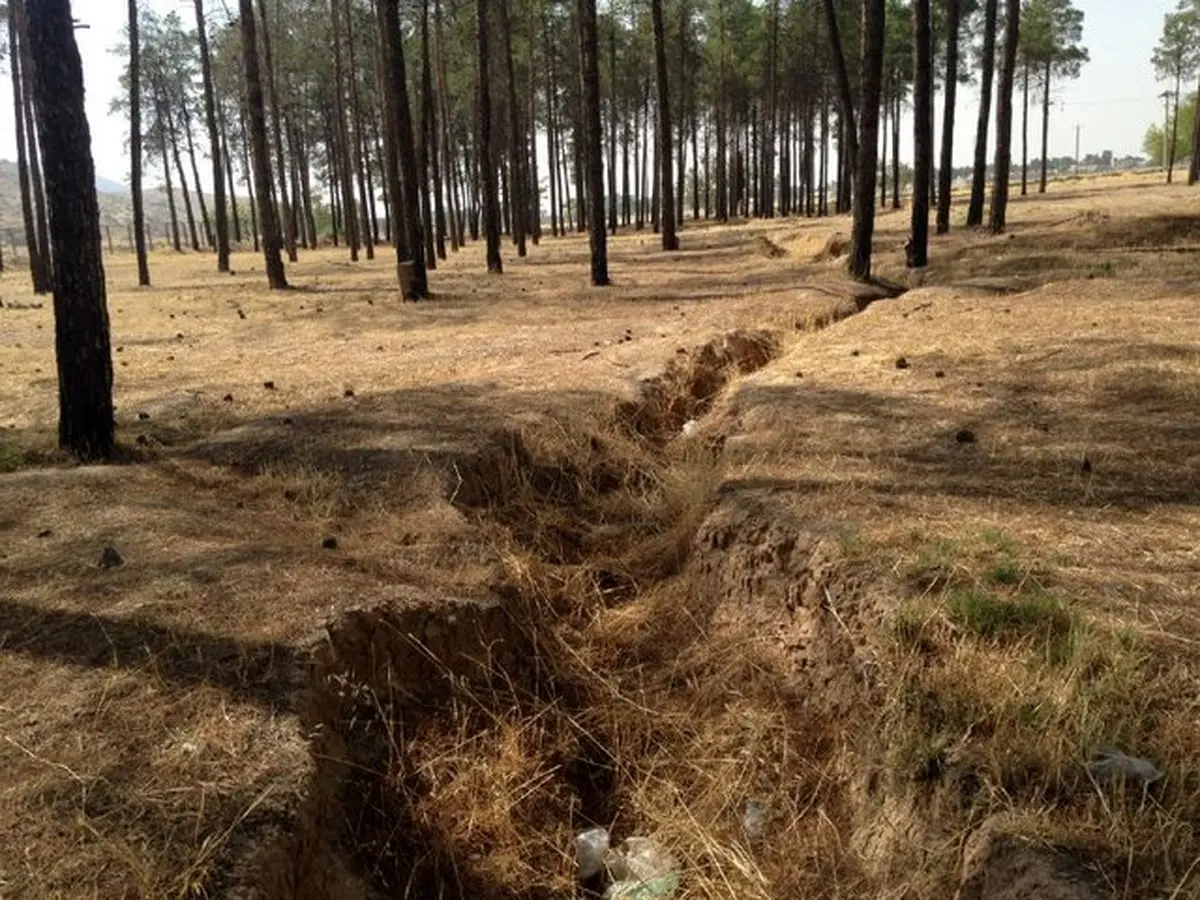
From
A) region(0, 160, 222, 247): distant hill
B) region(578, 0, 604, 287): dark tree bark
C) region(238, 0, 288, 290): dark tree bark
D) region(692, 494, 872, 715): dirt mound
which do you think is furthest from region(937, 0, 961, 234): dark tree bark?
region(0, 160, 222, 247): distant hill

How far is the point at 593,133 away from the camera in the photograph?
49.4 ft

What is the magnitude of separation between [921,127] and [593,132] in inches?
225

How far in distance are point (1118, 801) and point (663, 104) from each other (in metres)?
20.6

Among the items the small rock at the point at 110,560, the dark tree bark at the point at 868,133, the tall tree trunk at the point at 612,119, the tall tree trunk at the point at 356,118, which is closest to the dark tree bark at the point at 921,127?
the dark tree bark at the point at 868,133

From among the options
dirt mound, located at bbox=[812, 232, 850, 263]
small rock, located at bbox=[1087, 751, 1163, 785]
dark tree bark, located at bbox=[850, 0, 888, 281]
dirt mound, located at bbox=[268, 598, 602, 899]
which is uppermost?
dark tree bark, located at bbox=[850, 0, 888, 281]

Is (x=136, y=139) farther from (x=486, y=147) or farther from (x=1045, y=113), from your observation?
(x=1045, y=113)

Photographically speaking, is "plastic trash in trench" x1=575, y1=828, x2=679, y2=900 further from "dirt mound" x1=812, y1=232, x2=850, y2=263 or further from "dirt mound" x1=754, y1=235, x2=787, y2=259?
"dirt mound" x1=754, y1=235, x2=787, y2=259

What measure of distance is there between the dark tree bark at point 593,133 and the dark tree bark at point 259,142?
6.20 metres

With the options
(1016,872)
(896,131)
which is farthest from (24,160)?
(896,131)

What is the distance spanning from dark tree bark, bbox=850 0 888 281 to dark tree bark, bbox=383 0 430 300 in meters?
7.20

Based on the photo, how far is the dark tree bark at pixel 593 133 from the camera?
14656mm

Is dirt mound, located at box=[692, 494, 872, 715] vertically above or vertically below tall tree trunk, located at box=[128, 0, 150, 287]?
below

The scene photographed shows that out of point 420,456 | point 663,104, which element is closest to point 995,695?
point 420,456

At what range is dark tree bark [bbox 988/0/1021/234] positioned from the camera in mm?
16641
